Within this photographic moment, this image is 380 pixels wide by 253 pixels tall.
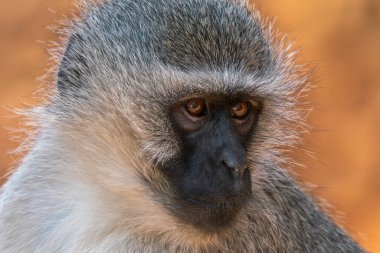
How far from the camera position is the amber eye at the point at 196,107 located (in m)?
3.82

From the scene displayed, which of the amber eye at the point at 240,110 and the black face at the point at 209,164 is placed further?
the amber eye at the point at 240,110

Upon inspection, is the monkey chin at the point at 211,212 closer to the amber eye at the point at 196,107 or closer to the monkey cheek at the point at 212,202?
the monkey cheek at the point at 212,202

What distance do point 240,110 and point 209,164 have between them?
1.36 feet

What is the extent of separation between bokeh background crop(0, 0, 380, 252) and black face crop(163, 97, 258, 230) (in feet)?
14.4

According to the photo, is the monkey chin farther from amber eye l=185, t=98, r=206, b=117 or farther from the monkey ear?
the monkey ear

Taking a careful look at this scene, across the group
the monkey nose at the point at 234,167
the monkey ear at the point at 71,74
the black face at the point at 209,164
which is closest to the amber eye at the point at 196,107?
the black face at the point at 209,164

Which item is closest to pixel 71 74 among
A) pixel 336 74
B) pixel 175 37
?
pixel 175 37

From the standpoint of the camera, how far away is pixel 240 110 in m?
3.98

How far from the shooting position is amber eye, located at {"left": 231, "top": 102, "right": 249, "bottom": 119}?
395 cm

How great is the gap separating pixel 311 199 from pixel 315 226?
7.8 inches

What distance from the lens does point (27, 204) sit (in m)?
4.19

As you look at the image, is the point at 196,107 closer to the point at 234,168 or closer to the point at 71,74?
the point at 234,168

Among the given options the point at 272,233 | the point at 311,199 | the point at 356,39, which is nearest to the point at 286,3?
the point at 356,39

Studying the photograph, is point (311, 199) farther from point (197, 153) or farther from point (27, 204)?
point (27, 204)
